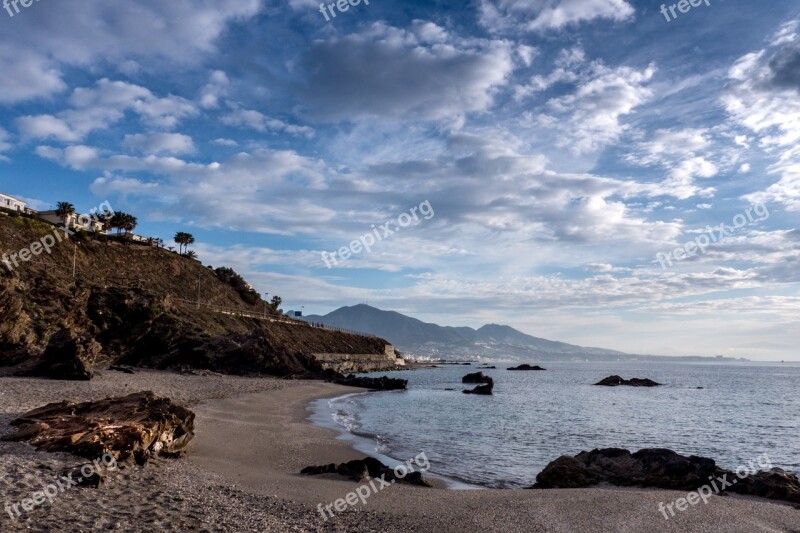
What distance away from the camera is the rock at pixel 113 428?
14836 millimetres

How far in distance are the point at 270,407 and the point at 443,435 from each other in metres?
15.2

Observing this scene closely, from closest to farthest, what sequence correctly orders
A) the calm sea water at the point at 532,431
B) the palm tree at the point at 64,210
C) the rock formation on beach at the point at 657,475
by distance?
the rock formation on beach at the point at 657,475 → the calm sea water at the point at 532,431 → the palm tree at the point at 64,210

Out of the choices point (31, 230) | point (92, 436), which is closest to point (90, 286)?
point (31, 230)

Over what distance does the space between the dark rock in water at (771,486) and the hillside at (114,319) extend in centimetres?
4216

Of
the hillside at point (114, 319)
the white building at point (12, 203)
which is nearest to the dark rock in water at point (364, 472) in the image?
the hillside at point (114, 319)

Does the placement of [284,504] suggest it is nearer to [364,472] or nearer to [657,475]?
[364,472]

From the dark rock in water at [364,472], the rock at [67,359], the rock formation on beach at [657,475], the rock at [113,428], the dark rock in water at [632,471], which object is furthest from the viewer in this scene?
the rock at [67,359]

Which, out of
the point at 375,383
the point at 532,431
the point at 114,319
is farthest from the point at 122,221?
the point at 532,431

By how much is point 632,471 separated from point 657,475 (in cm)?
96

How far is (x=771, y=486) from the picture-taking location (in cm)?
1714

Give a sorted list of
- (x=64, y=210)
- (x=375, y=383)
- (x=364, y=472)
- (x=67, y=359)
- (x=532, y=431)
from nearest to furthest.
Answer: (x=364, y=472), (x=532, y=431), (x=67, y=359), (x=375, y=383), (x=64, y=210)

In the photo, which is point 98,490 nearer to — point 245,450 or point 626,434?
point 245,450

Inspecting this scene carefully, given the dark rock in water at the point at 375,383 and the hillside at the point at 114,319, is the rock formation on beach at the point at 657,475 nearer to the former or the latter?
the hillside at the point at 114,319

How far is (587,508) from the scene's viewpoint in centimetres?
1424
